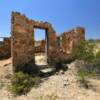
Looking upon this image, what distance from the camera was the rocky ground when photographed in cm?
838

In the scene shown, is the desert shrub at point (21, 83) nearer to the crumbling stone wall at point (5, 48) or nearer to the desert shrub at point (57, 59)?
the desert shrub at point (57, 59)

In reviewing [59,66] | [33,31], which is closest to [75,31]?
[59,66]

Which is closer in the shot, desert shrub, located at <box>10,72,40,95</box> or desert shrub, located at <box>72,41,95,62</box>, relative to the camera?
desert shrub, located at <box>10,72,40,95</box>

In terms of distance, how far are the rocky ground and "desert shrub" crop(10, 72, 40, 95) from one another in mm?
259

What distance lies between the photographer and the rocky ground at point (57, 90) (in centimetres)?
838

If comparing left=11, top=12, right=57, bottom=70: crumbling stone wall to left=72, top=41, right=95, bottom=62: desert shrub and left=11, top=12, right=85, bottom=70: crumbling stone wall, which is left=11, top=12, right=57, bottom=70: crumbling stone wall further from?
left=72, top=41, right=95, bottom=62: desert shrub

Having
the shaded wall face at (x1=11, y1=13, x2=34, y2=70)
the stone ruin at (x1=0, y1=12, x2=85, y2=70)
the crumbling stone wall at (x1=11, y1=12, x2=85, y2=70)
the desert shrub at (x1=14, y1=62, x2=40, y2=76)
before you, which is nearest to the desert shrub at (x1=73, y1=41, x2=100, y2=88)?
the crumbling stone wall at (x1=11, y1=12, x2=85, y2=70)

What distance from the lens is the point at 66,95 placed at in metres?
8.50

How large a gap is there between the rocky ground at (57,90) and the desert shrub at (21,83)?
0.26 m

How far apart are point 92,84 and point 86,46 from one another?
14.0 feet

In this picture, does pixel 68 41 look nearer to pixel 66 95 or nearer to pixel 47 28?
pixel 47 28

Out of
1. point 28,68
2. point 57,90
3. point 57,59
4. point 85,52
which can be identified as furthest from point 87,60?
point 57,90

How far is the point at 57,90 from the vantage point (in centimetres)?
893

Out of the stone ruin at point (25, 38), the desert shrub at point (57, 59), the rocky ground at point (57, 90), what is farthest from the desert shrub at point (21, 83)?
the desert shrub at point (57, 59)
